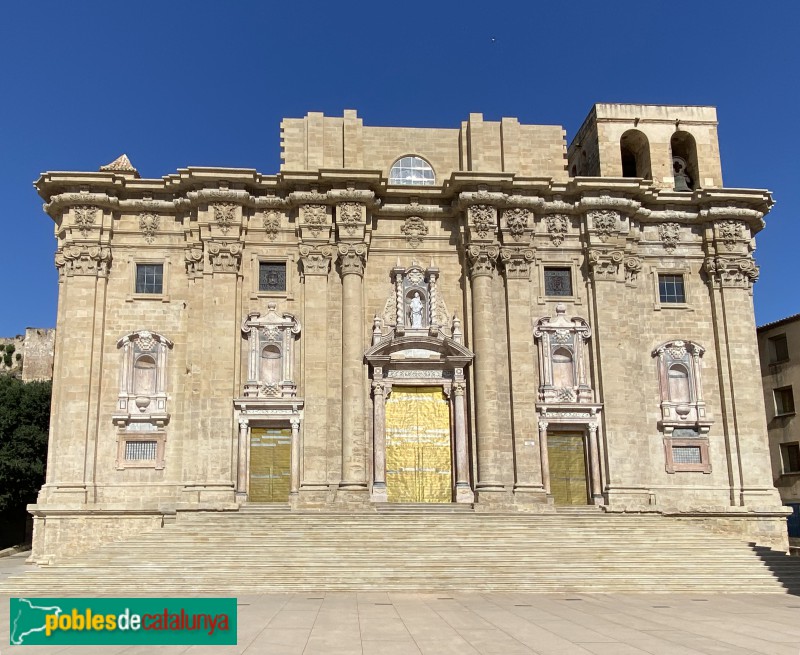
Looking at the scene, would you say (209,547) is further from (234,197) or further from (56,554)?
(234,197)

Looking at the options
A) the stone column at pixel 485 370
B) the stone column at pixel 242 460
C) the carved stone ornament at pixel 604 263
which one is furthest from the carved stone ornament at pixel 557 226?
the stone column at pixel 242 460

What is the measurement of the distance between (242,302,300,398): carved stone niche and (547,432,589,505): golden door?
346 inches

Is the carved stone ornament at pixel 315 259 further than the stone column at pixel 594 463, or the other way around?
the carved stone ornament at pixel 315 259

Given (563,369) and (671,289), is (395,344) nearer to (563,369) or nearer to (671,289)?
(563,369)

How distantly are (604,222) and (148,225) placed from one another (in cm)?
1550

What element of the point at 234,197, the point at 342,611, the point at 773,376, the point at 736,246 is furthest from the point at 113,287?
the point at 773,376

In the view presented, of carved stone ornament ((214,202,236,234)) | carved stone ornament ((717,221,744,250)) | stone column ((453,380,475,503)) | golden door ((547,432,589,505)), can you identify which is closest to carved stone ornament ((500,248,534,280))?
stone column ((453,380,475,503))

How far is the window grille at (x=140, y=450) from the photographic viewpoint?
86.6 ft

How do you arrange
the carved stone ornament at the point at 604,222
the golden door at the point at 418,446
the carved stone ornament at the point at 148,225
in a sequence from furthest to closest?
the carved stone ornament at the point at 604,222 < the carved stone ornament at the point at 148,225 < the golden door at the point at 418,446

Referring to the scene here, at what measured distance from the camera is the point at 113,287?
1091 inches

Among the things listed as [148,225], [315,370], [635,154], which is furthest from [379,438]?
[635,154]

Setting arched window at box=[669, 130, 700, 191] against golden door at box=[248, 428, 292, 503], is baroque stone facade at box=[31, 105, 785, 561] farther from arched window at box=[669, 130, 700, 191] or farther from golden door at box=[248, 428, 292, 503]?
arched window at box=[669, 130, 700, 191]

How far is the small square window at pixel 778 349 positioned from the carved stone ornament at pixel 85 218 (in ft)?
97.8

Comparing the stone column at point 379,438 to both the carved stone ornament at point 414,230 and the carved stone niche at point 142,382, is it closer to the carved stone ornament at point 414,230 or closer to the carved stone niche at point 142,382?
the carved stone ornament at point 414,230
